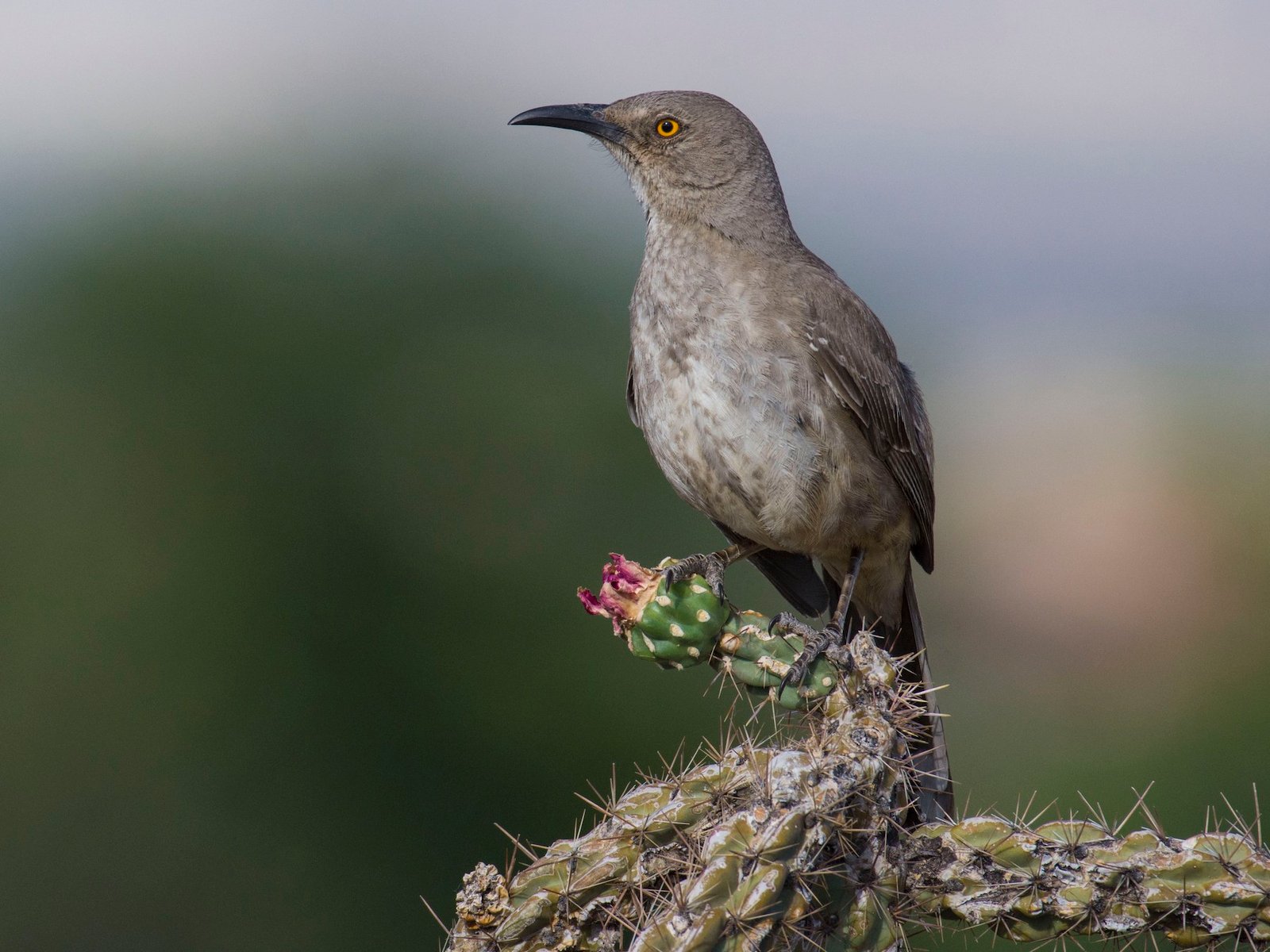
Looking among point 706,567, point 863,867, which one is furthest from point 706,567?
point 863,867

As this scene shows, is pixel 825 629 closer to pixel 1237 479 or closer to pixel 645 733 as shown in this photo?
pixel 645 733

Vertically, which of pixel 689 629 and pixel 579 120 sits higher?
pixel 579 120

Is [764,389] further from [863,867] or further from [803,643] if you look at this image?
[863,867]

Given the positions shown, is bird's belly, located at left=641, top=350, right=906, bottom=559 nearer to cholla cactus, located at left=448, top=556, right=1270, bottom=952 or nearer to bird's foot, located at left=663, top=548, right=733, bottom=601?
bird's foot, located at left=663, top=548, right=733, bottom=601

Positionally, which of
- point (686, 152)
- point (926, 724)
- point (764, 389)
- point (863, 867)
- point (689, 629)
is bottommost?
point (926, 724)

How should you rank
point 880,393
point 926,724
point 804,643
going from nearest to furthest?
point 804,643
point 926,724
point 880,393

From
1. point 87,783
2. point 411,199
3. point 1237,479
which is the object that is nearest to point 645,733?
point 87,783

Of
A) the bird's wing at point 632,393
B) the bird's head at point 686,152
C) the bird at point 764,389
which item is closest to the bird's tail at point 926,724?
the bird at point 764,389
